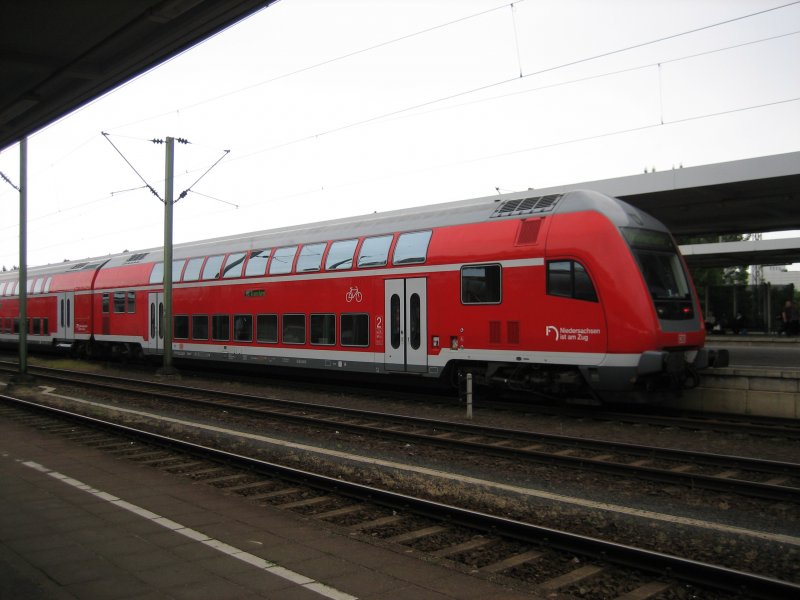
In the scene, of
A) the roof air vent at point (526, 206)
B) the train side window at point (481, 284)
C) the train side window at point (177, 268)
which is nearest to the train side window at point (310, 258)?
the train side window at point (481, 284)

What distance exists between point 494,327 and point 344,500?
20.0 ft

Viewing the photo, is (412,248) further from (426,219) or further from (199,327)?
(199,327)

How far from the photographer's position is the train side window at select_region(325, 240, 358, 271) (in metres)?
15.5

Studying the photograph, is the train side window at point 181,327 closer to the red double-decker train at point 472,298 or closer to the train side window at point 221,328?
the red double-decker train at point 472,298

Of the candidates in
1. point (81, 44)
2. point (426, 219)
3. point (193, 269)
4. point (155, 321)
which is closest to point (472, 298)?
point (426, 219)

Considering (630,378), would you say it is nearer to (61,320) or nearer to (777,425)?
(777,425)

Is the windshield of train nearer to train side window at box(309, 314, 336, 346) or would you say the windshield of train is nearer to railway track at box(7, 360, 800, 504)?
railway track at box(7, 360, 800, 504)

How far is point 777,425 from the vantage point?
1126 cm

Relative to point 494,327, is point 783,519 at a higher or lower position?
lower

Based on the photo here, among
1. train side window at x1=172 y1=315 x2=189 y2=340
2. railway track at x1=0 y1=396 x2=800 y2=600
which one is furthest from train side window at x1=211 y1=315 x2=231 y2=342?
railway track at x1=0 y1=396 x2=800 y2=600

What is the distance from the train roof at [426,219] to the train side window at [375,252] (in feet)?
0.64

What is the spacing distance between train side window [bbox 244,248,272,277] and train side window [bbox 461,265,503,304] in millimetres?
6671

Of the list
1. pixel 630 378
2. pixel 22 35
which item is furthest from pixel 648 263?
pixel 22 35

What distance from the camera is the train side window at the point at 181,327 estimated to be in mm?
20719
